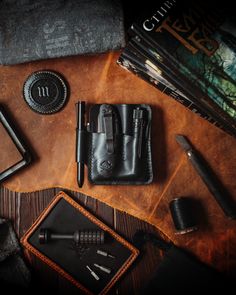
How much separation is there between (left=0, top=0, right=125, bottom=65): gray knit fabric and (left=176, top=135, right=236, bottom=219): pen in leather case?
1.76ft

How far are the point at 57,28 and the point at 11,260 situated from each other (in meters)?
1.05

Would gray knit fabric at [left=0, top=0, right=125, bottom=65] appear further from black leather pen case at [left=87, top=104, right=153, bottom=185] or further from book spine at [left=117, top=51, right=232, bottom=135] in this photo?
black leather pen case at [left=87, top=104, right=153, bottom=185]

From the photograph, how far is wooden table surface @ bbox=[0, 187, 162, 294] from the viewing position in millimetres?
1749

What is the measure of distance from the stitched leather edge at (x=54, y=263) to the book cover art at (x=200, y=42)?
2.44 feet

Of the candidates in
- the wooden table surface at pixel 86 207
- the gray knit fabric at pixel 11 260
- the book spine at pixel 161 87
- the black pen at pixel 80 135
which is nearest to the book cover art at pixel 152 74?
the book spine at pixel 161 87

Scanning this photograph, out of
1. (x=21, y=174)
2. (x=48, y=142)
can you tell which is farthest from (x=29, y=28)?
(x=21, y=174)

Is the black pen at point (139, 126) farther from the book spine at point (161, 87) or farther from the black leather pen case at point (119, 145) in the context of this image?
the book spine at point (161, 87)

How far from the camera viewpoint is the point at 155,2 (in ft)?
5.29

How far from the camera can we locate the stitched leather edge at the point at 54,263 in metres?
1.73

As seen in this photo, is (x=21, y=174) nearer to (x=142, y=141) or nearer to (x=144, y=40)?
(x=142, y=141)

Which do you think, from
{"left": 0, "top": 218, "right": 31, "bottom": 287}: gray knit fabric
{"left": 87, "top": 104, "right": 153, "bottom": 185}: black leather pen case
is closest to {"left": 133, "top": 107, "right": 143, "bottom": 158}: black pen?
{"left": 87, "top": 104, "right": 153, "bottom": 185}: black leather pen case

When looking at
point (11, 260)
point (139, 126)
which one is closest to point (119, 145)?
point (139, 126)

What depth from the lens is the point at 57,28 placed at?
1.67 metres

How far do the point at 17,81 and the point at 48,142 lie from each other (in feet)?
1.05
